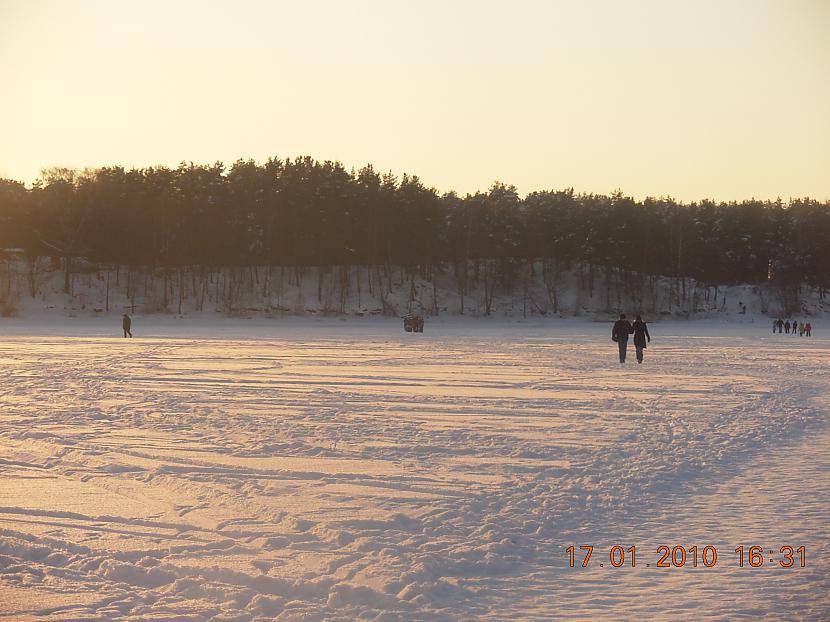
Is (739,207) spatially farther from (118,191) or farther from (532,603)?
(532,603)

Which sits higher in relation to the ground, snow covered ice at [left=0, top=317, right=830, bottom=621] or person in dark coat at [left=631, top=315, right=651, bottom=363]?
person in dark coat at [left=631, top=315, right=651, bottom=363]

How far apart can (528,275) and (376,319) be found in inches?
902

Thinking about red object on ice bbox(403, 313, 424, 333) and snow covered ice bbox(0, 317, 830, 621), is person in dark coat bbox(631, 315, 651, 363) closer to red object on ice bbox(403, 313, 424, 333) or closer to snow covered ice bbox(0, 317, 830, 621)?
snow covered ice bbox(0, 317, 830, 621)

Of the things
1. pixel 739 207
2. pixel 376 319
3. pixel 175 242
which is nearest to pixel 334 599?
pixel 376 319

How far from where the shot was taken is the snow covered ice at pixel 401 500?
18.5 ft

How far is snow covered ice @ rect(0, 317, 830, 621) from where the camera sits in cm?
563

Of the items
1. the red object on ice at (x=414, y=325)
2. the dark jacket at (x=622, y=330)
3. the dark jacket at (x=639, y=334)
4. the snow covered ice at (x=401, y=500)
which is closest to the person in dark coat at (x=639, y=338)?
the dark jacket at (x=639, y=334)

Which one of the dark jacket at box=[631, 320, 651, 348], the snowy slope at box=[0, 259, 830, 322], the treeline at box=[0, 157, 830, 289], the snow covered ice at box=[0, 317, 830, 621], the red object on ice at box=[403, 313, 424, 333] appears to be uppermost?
the treeline at box=[0, 157, 830, 289]

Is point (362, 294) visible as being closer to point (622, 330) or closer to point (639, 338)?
point (622, 330)

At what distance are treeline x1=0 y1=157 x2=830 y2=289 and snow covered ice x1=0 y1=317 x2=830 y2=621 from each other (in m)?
62.4

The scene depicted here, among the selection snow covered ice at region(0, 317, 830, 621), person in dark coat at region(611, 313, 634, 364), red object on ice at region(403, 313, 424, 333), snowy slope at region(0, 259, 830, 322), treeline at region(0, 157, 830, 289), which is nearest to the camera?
snow covered ice at region(0, 317, 830, 621)

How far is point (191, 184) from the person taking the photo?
80.6m

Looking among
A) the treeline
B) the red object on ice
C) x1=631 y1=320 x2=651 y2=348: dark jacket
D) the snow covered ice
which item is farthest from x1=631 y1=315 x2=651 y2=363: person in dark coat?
the treeline

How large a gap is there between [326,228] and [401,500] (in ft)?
233
